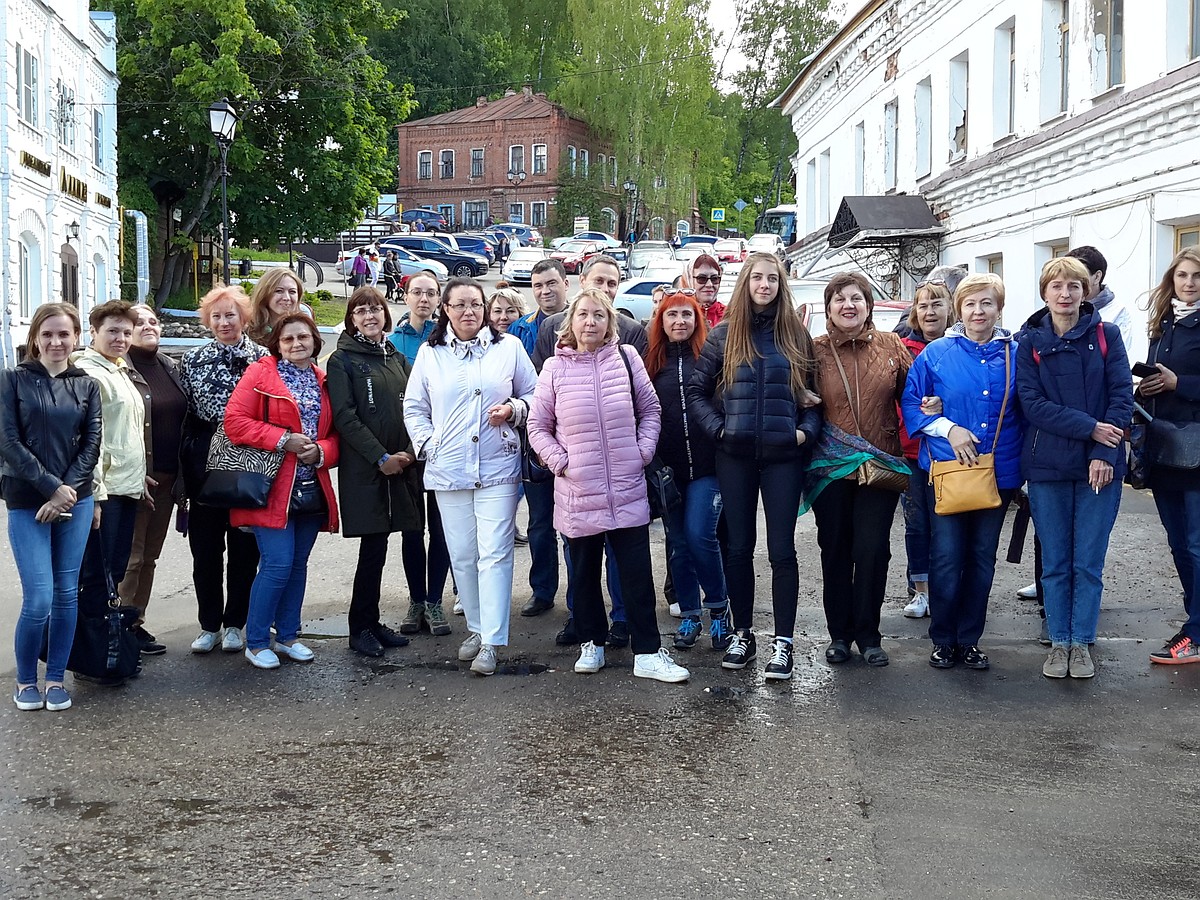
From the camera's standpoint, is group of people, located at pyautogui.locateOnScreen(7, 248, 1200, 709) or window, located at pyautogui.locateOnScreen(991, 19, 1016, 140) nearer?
group of people, located at pyautogui.locateOnScreen(7, 248, 1200, 709)

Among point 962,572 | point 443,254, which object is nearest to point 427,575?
point 962,572

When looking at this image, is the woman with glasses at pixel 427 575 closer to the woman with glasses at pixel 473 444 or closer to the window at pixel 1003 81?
the woman with glasses at pixel 473 444

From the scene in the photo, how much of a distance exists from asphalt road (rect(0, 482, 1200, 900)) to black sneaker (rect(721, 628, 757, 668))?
9cm

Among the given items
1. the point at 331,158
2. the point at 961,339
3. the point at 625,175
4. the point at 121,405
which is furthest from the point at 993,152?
the point at 625,175

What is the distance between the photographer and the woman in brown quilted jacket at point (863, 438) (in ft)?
20.4

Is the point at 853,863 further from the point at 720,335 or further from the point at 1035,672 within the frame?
the point at 720,335

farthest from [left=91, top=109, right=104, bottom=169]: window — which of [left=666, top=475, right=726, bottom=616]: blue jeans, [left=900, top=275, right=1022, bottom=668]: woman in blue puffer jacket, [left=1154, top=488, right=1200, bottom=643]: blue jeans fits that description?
[left=1154, top=488, right=1200, bottom=643]: blue jeans

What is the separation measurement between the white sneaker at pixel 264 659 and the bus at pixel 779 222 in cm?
4427

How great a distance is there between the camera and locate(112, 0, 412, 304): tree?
33.4 m

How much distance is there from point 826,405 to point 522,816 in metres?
2.82

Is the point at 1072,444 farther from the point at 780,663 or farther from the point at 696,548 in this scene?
the point at 696,548

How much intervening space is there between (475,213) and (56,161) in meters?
52.3

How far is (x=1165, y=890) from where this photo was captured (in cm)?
385

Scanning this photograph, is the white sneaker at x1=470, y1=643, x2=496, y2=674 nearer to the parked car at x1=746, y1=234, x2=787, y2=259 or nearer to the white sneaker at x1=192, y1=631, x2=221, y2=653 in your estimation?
the white sneaker at x1=192, y1=631, x2=221, y2=653
